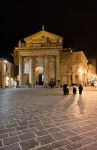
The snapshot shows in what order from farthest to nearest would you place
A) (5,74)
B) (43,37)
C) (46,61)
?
(43,37) < (46,61) < (5,74)

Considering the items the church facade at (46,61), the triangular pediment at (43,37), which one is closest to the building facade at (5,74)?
the church facade at (46,61)

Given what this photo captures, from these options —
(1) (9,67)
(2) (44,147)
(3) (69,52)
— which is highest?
(3) (69,52)

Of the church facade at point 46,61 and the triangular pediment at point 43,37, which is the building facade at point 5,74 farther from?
the triangular pediment at point 43,37

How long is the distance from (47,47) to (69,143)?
46.7 metres

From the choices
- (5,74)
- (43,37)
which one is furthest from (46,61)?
(5,74)

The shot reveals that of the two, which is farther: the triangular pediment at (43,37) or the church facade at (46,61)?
the triangular pediment at (43,37)

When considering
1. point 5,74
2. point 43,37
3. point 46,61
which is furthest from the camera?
point 43,37

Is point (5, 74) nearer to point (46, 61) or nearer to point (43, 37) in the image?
point (46, 61)

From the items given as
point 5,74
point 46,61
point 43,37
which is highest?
point 43,37

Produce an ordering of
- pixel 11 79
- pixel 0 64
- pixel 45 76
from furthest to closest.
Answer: pixel 11 79 → pixel 45 76 → pixel 0 64

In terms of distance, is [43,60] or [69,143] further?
[43,60]

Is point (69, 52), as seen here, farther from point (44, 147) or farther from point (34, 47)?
point (44, 147)

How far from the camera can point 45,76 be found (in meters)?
51.2

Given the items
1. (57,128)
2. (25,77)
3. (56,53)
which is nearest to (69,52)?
(56,53)
